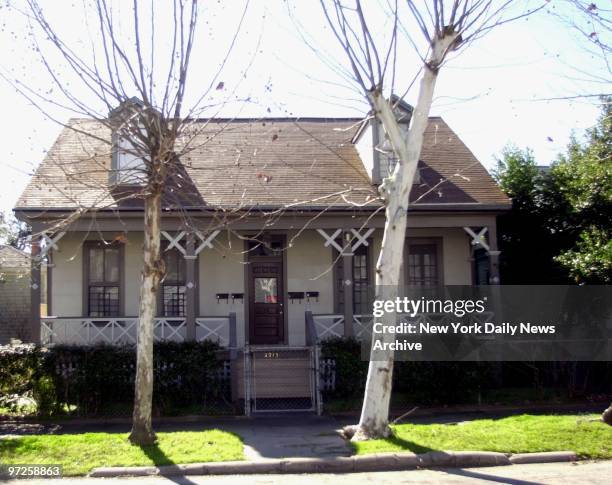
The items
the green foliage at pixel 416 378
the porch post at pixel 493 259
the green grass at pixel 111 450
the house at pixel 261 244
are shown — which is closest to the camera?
the green grass at pixel 111 450

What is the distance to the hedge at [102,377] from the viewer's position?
12.1 m

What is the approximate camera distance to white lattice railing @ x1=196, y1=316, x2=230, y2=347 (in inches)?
599

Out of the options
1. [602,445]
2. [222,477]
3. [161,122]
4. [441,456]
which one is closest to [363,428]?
[441,456]

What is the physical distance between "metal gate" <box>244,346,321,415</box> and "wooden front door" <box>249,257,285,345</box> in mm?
3038

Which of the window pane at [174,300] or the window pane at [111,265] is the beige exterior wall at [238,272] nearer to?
the window pane at [111,265]

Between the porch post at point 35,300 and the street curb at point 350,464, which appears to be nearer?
the street curb at point 350,464

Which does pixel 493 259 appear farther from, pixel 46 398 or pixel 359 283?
pixel 46 398

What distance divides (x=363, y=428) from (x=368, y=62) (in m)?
5.36

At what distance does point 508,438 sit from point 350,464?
2540 millimetres

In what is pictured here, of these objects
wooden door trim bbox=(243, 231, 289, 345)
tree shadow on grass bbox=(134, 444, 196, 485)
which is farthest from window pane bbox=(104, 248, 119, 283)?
tree shadow on grass bbox=(134, 444, 196, 485)

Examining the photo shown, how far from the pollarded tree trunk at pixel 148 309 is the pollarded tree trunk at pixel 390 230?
3106 millimetres

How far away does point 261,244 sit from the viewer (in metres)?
16.4

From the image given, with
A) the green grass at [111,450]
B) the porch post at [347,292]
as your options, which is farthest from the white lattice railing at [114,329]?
the green grass at [111,450]

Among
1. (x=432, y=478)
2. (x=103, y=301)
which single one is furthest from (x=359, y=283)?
(x=432, y=478)
